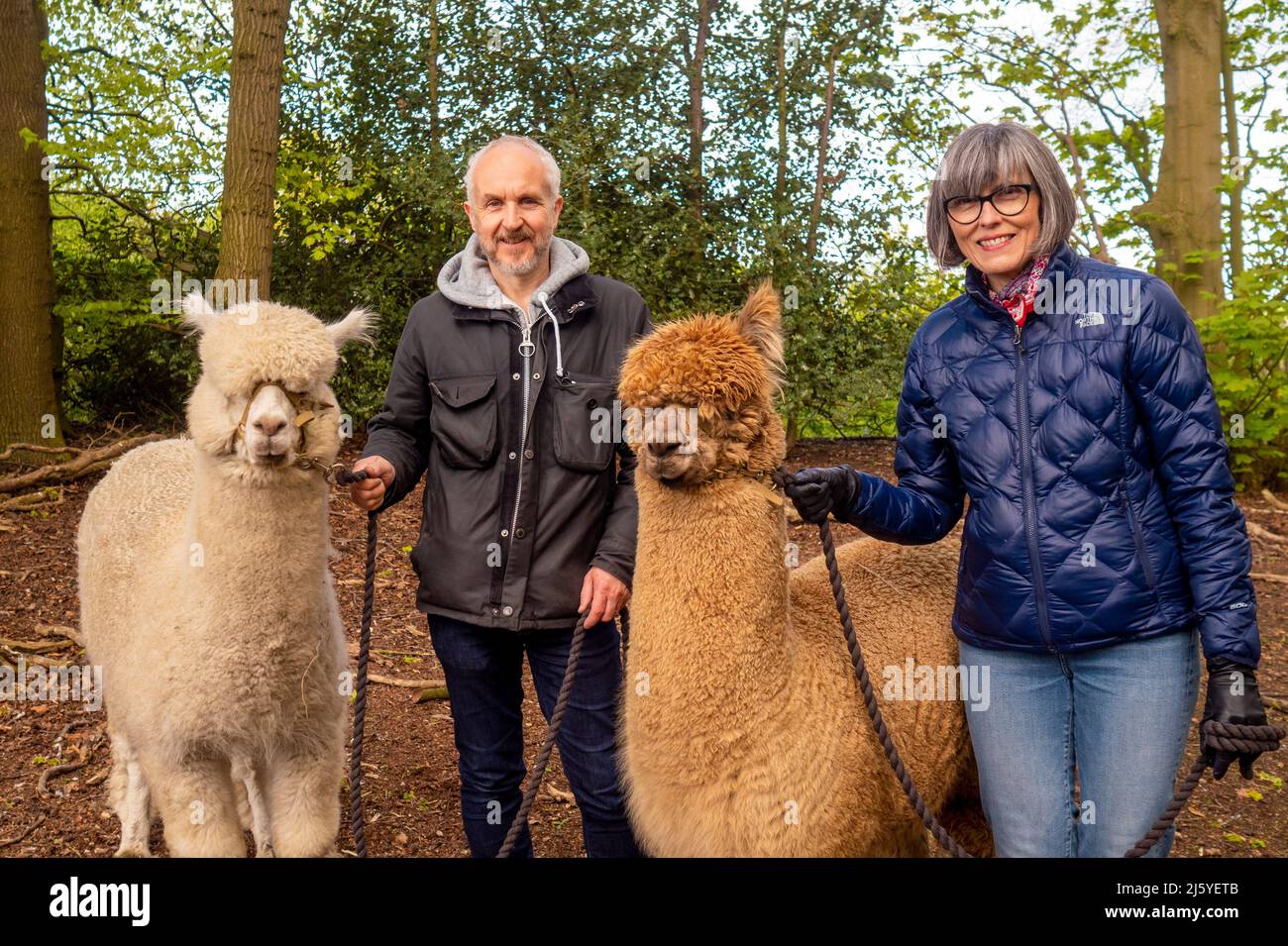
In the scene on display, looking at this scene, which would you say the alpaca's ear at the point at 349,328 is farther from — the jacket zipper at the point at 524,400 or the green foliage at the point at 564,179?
the green foliage at the point at 564,179

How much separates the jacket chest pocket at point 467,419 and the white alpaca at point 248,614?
33 centimetres

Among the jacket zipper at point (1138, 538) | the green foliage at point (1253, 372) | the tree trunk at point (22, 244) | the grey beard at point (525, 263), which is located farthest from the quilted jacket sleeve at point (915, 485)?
the tree trunk at point (22, 244)

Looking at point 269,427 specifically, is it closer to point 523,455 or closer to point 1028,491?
point 523,455

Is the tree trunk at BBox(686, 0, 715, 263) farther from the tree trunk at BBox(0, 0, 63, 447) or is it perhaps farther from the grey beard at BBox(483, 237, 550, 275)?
the grey beard at BBox(483, 237, 550, 275)

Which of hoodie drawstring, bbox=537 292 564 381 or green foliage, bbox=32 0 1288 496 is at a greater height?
green foliage, bbox=32 0 1288 496

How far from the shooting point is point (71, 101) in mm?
9945

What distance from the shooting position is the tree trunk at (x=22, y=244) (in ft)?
29.2

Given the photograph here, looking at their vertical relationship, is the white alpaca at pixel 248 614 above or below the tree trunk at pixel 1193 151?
below

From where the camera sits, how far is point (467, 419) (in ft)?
10.4

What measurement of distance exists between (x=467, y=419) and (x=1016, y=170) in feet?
5.47

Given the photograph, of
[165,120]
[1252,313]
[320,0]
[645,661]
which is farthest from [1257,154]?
[645,661]

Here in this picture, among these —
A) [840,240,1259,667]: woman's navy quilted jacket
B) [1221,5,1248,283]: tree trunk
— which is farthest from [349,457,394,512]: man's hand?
[1221,5,1248,283]: tree trunk

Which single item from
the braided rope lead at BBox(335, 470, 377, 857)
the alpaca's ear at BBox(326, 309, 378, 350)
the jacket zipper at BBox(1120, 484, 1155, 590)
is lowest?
the braided rope lead at BBox(335, 470, 377, 857)

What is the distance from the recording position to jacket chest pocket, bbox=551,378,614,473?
10.3ft
